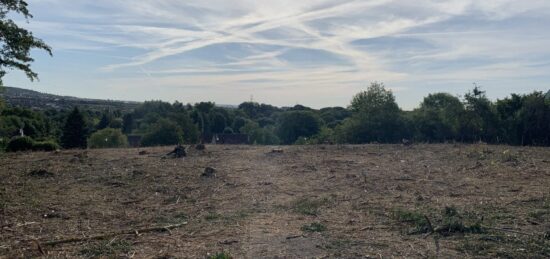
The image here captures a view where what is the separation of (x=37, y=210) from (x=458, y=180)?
25.0 feet

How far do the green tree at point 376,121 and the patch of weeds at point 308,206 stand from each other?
21.4 metres

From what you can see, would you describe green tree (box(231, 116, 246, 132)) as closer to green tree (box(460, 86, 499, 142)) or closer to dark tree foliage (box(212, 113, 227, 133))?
dark tree foliage (box(212, 113, 227, 133))

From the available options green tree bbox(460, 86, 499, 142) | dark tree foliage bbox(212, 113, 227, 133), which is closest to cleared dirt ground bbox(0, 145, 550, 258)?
green tree bbox(460, 86, 499, 142)

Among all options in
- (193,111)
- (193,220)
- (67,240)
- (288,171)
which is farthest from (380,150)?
(193,111)

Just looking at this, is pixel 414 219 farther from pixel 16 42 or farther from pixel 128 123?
pixel 128 123

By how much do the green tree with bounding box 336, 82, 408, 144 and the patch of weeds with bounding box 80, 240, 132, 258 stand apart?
951 inches

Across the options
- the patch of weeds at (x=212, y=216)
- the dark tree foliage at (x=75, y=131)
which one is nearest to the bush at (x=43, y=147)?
the patch of weeds at (x=212, y=216)

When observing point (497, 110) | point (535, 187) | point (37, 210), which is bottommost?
point (37, 210)

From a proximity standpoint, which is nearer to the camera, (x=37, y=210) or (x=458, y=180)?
(x=37, y=210)

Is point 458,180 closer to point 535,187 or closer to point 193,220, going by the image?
point 535,187

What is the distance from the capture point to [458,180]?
9.21 m

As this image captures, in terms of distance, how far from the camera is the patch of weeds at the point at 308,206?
667 cm

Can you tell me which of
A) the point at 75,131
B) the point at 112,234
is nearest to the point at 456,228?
the point at 112,234

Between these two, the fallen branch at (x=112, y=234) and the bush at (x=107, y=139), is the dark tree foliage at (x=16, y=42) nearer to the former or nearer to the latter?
the fallen branch at (x=112, y=234)
